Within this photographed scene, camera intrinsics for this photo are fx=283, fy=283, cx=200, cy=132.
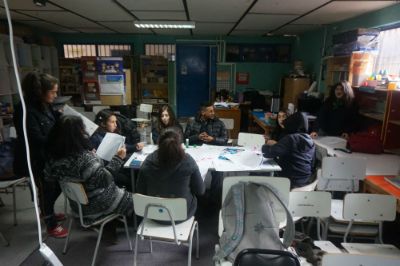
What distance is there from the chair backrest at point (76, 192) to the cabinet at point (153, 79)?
16.8 feet

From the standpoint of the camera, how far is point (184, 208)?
1886 millimetres

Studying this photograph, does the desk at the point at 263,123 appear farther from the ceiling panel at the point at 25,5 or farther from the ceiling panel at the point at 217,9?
the ceiling panel at the point at 25,5

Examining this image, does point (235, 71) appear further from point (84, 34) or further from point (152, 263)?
point (152, 263)

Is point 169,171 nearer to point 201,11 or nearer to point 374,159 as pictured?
point 374,159

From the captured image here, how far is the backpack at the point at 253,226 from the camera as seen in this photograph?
157 centimetres

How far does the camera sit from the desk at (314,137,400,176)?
105 inches

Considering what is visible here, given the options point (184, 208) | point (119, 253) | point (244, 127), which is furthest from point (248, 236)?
point (244, 127)

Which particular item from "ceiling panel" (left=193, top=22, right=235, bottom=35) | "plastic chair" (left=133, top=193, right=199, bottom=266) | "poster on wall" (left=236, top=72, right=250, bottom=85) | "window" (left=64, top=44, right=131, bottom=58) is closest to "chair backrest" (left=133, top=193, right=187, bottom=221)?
"plastic chair" (left=133, top=193, right=199, bottom=266)

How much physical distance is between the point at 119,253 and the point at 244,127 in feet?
14.8

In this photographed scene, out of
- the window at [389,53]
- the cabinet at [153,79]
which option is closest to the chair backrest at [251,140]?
the window at [389,53]

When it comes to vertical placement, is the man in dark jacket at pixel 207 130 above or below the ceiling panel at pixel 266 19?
below

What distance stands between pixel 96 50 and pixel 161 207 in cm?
Result: 637

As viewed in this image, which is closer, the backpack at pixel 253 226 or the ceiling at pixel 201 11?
the backpack at pixel 253 226

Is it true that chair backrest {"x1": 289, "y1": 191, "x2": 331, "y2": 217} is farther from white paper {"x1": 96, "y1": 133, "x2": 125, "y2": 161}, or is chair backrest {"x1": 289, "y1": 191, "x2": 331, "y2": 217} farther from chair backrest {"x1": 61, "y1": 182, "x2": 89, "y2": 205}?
white paper {"x1": 96, "y1": 133, "x2": 125, "y2": 161}
